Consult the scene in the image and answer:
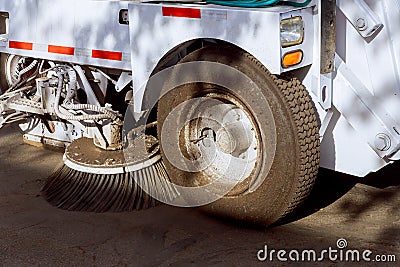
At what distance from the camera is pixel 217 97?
4.16 meters

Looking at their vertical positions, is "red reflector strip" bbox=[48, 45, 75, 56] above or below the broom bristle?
above

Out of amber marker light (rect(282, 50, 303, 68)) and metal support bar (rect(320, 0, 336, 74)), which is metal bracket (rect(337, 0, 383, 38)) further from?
amber marker light (rect(282, 50, 303, 68))

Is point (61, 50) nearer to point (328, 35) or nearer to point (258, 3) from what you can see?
point (258, 3)

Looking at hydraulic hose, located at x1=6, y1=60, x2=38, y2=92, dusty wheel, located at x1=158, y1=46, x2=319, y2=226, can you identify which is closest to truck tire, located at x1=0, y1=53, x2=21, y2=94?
hydraulic hose, located at x1=6, y1=60, x2=38, y2=92

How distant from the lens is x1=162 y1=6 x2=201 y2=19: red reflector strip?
4008mm

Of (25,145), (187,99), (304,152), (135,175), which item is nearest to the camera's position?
(304,152)

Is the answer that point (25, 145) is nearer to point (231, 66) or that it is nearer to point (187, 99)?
point (187, 99)

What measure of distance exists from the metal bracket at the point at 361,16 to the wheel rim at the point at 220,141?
69cm

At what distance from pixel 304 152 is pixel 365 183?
1141 mm

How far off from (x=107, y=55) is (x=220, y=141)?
938 millimetres

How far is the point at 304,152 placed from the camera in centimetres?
384

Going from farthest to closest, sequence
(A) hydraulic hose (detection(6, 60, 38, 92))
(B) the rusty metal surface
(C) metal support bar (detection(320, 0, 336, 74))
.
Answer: (A) hydraulic hose (detection(6, 60, 38, 92)), (B) the rusty metal surface, (C) metal support bar (detection(320, 0, 336, 74))

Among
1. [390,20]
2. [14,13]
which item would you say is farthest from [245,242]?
[14,13]

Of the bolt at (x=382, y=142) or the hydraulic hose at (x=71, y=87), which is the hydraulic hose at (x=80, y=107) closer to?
the hydraulic hose at (x=71, y=87)
